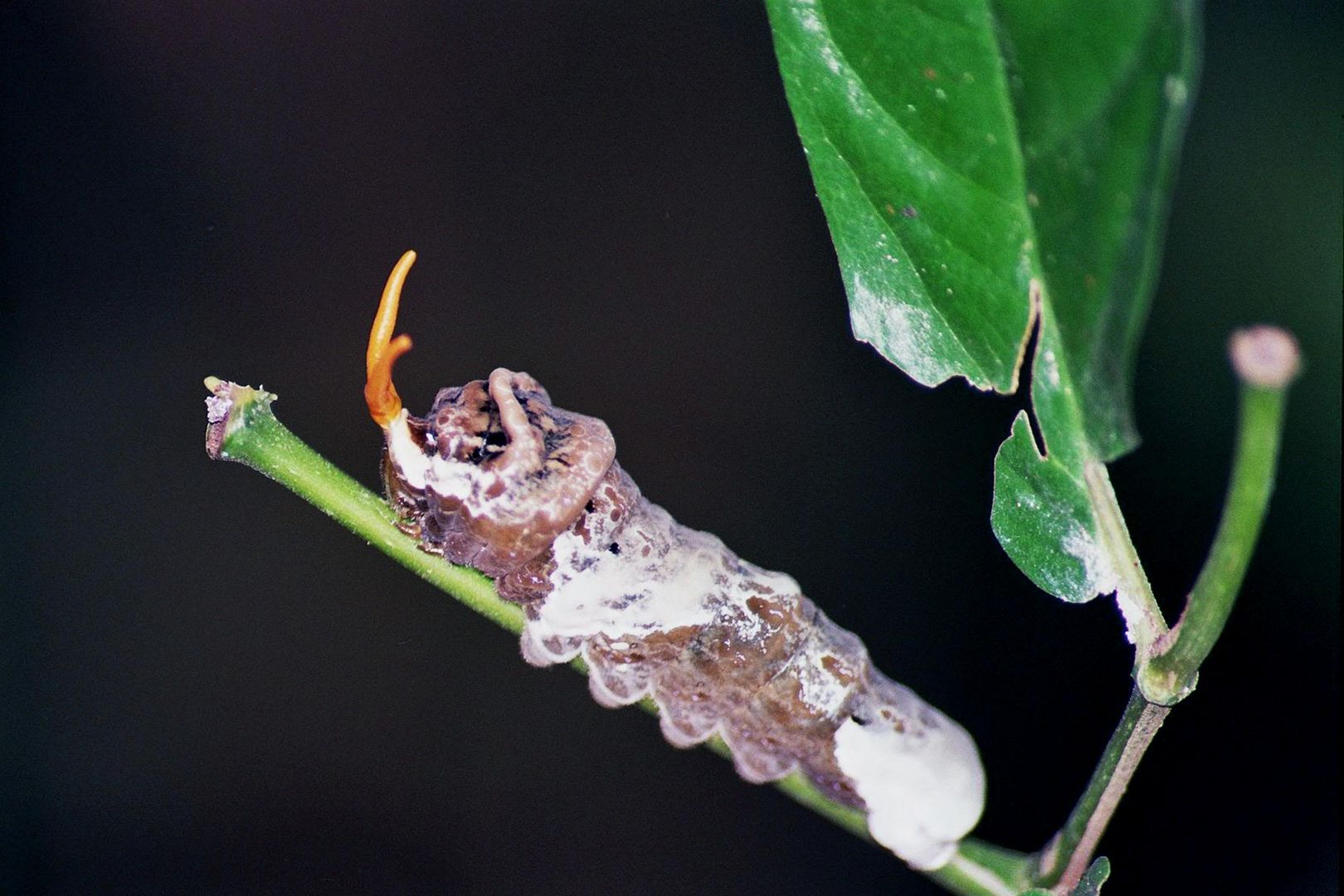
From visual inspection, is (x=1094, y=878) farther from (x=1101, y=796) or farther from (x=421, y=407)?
(x=421, y=407)

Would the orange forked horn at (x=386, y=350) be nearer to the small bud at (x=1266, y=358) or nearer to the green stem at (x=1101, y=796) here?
the small bud at (x=1266, y=358)

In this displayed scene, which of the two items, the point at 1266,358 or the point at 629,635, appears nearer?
the point at 1266,358

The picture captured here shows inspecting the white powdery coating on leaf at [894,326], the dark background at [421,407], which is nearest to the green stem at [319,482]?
the white powdery coating on leaf at [894,326]

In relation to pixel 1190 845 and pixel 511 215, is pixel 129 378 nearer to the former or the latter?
pixel 511 215

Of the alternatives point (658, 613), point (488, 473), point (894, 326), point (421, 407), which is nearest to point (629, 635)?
point (658, 613)

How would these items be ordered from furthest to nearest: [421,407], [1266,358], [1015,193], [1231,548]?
[421,407]
[1015,193]
[1231,548]
[1266,358]

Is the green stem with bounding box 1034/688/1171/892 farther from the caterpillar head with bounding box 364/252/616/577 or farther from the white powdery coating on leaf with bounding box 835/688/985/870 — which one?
the caterpillar head with bounding box 364/252/616/577

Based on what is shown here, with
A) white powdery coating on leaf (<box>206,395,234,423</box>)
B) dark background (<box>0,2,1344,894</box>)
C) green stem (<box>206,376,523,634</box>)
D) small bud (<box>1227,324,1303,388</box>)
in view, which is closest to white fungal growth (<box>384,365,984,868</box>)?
green stem (<box>206,376,523,634</box>)

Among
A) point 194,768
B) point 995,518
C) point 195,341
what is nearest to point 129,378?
point 195,341
